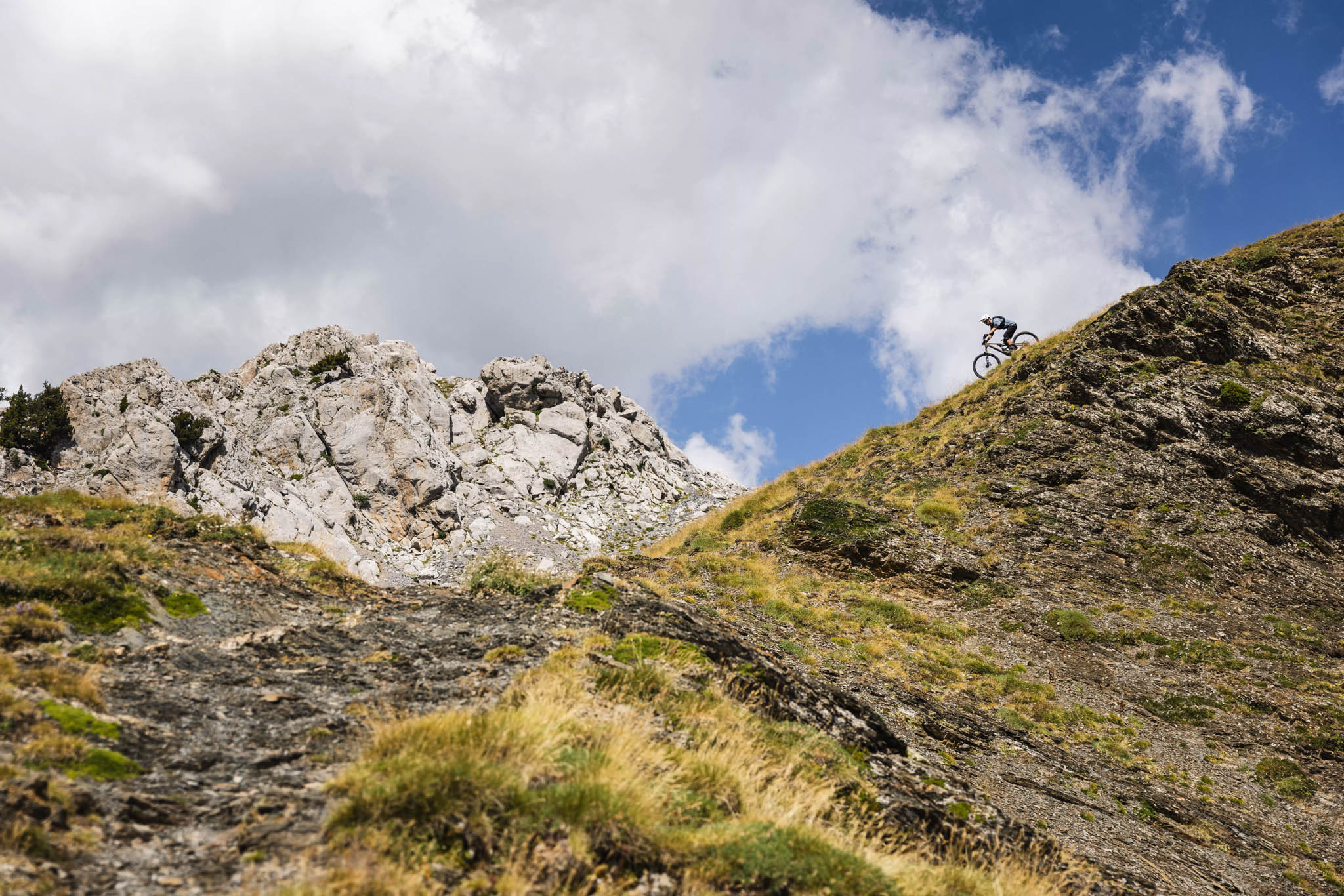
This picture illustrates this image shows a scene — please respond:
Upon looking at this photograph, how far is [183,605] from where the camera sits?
35.2 feet

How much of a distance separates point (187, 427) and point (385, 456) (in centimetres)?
1765

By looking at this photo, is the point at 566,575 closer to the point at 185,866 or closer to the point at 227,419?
the point at 185,866

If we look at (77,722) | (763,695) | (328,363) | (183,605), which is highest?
(328,363)

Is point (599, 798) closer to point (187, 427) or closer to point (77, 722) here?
point (77, 722)

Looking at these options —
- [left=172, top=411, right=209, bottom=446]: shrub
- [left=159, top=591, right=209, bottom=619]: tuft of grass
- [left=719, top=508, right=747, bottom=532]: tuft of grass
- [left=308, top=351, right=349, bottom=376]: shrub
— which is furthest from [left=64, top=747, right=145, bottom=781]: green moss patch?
[left=308, top=351, right=349, bottom=376]: shrub

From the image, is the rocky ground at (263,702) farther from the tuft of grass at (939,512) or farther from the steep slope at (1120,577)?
the tuft of grass at (939,512)

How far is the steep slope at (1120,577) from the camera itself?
14.4 metres

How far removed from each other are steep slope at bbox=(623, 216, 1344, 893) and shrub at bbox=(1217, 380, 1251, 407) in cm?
8

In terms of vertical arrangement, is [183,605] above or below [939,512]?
below

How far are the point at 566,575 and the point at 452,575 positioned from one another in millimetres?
47024

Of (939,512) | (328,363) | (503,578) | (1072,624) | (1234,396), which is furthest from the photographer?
(328,363)

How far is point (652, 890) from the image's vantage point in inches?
232

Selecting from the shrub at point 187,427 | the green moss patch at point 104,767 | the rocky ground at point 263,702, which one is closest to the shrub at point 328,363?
the shrub at point 187,427

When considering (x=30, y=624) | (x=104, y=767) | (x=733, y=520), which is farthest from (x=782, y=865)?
(x=733, y=520)
